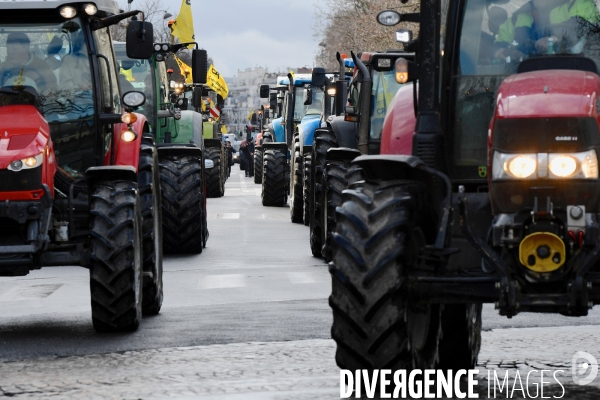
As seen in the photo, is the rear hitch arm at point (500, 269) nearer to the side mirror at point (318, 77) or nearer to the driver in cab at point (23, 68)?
the driver in cab at point (23, 68)

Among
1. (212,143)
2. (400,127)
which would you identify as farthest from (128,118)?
(212,143)

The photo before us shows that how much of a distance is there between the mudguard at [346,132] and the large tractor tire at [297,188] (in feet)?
13.5

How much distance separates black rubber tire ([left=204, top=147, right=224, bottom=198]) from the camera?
116 ft

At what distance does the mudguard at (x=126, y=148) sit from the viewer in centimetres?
1279

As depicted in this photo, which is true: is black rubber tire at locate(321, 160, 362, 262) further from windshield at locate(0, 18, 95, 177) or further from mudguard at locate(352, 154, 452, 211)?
mudguard at locate(352, 154, 452, 211)

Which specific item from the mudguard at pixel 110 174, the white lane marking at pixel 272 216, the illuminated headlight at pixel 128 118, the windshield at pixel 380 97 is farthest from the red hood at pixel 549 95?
the white lane marking at pixel 272 216

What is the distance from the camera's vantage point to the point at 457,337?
921 centimetres

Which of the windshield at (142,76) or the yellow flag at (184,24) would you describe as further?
the yellow flag at (184,24)

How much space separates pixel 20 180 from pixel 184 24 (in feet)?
69.3

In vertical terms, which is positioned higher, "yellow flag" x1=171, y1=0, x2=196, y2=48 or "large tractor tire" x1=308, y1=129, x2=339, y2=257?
"yellow flag" x1=171, y1=0, x2=196, y2=48

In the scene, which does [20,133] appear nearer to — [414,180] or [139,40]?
[139,40]

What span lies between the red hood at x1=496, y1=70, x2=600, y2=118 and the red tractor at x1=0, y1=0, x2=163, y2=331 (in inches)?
158

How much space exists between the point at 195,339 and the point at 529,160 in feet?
13.6

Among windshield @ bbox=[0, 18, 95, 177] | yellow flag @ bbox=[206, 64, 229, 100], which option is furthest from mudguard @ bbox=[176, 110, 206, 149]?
yellow flag @ bbox=[206, 64, 229, 100]
